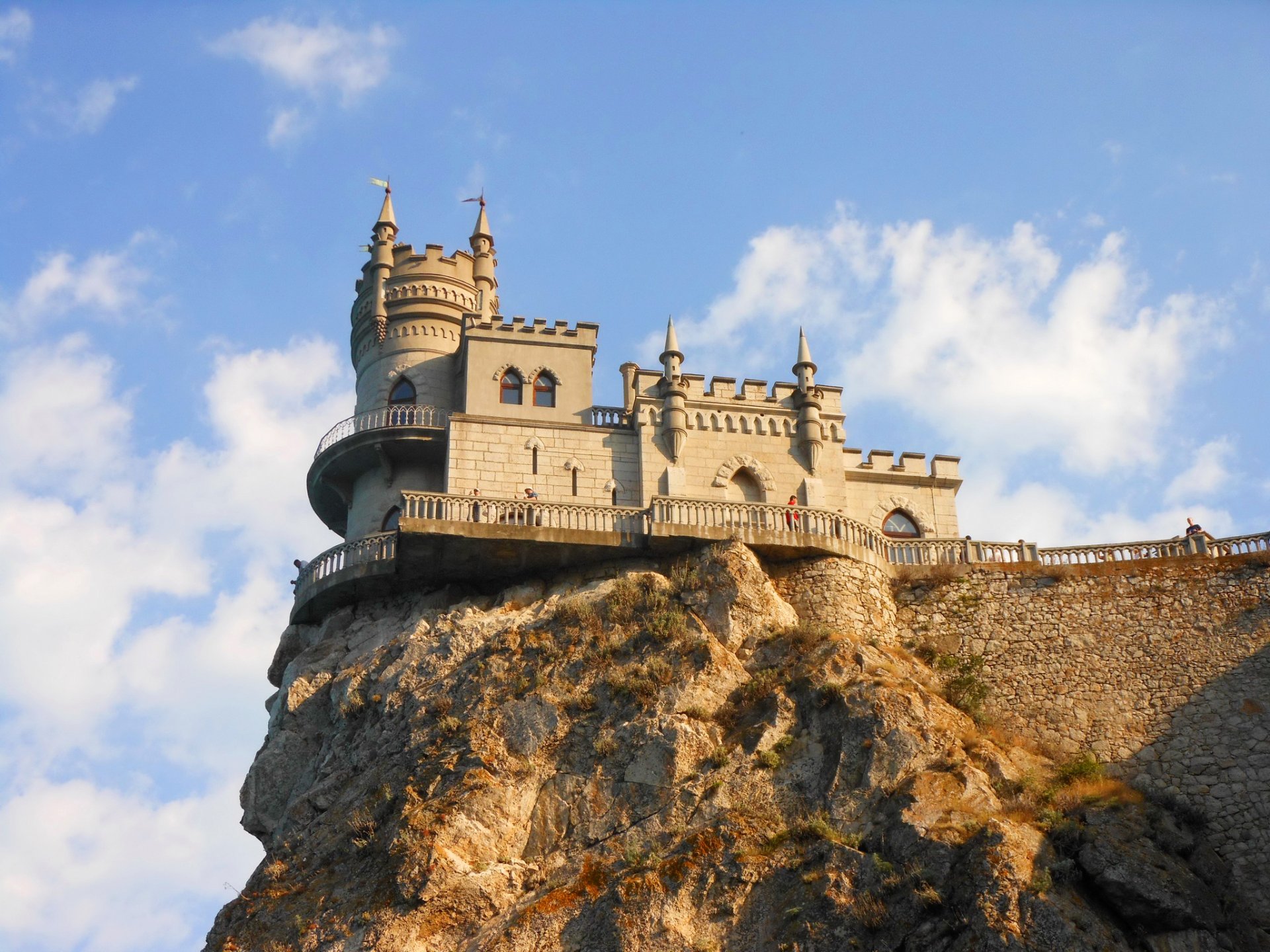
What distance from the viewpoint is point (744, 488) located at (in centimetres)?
4400

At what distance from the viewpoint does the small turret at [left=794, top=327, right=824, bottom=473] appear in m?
44.4

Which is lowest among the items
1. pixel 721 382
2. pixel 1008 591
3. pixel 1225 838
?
pixel 1225 838

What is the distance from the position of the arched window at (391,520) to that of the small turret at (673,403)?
7.28m

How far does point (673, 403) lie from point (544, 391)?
11.6 feet

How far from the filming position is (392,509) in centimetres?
4291

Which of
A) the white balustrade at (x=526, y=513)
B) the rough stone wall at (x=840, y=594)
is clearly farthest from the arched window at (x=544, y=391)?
the rough stone wall at (x=840, y=594)

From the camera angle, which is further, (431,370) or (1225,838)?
(431,370)

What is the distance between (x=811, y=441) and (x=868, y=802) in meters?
13.5

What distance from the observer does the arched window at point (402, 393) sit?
4469cm

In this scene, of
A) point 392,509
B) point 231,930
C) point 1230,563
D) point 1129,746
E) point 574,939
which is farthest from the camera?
point 392,509

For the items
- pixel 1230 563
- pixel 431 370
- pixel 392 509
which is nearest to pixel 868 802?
pixel 1230 563

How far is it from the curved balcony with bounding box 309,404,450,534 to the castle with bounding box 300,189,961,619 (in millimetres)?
41

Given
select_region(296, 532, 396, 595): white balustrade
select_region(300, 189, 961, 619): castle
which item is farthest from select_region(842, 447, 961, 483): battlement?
select_region(296, 532, 396, 595): white balustrade

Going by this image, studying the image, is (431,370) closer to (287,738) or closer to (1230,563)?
(287,738)
